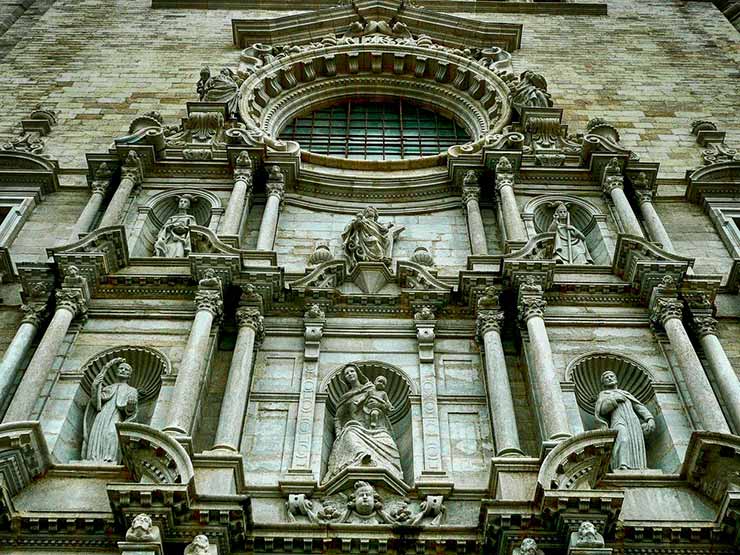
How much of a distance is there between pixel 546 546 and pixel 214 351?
547cm

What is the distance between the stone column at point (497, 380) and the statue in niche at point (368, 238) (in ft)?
6.88

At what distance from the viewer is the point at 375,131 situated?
20.8 metres

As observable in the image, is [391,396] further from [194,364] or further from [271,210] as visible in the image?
[271,210]

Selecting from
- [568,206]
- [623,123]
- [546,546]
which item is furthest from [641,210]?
[546,546]

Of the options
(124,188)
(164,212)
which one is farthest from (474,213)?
(124,188)

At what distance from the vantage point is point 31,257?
15.8 meters

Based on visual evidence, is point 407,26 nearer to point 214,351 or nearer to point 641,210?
point 641,210

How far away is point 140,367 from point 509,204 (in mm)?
6708

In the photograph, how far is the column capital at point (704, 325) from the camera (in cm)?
1330

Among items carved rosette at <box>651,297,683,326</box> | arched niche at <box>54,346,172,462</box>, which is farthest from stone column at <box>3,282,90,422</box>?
carved rosette at <box>651,297,683,326</box>

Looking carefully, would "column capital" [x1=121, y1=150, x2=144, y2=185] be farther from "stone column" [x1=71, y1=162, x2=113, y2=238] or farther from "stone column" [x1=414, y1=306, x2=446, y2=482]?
"stone column" [x1=414, y1=306, x2=446, y2=482]

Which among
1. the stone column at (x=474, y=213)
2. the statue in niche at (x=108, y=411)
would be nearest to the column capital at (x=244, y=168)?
the stone column at (x=474, y=213)

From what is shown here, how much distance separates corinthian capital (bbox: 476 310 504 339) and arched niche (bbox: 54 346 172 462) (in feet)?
13.9

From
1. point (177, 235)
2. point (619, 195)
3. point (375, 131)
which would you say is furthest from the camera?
point (375, 131)
